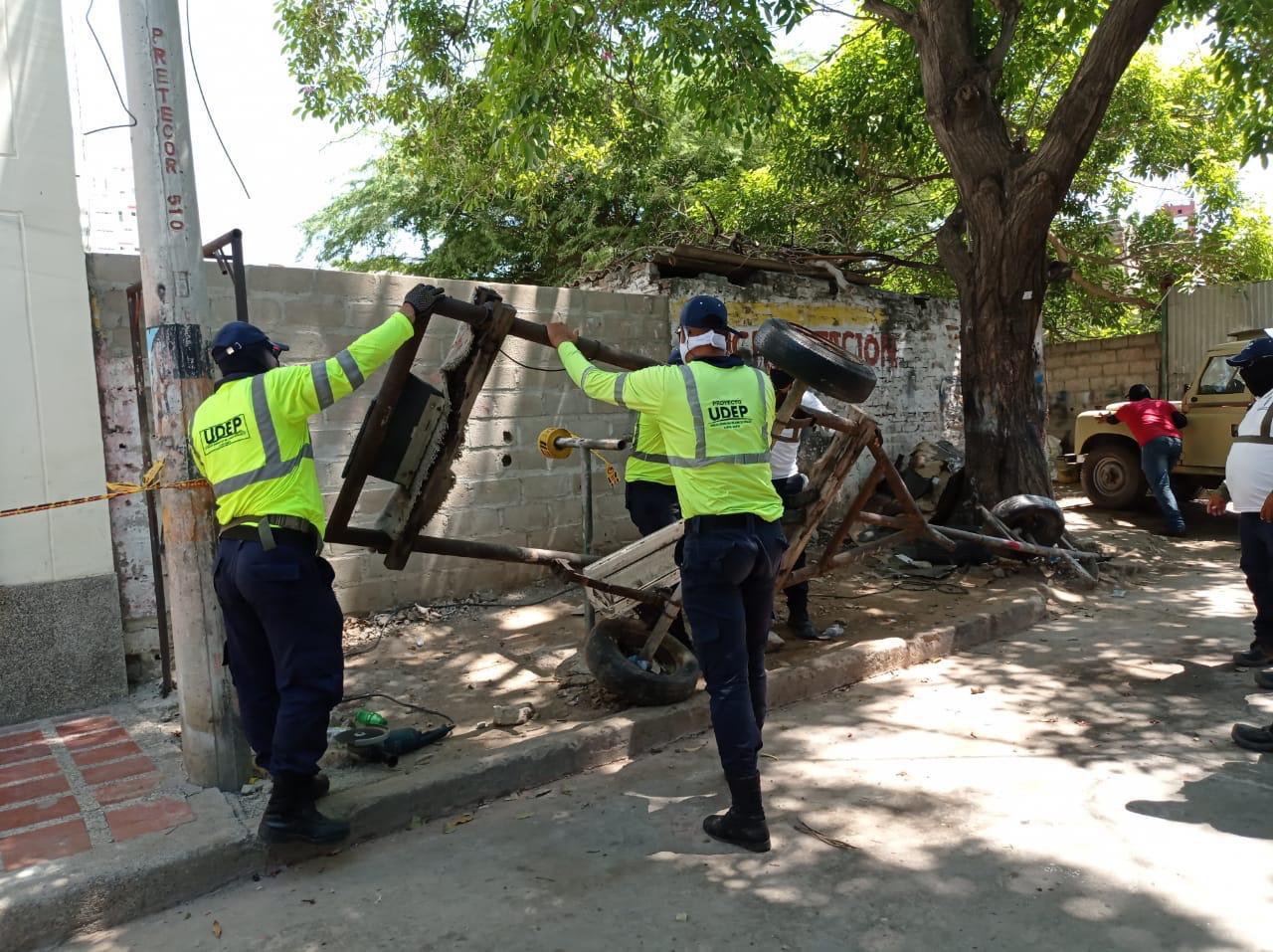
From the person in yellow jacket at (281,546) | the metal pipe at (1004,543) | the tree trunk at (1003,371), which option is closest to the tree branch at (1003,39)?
the tree trunk at (1003,371)

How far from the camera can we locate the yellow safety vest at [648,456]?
4758 mm

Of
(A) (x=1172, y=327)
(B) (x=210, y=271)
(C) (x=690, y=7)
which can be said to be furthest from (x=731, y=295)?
(A) (x=1172, y=327)

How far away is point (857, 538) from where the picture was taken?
24.9 feet

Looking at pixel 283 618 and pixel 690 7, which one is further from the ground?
pixel 690 7

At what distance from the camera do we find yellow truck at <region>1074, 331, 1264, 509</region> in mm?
10031

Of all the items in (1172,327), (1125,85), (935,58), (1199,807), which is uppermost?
(1125,85)

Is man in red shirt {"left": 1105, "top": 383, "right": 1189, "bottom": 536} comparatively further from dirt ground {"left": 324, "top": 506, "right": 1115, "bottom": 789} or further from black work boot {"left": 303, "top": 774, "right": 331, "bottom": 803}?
black work boot {"left": 303, "top": 774, "right": 331, "bottom": 803}

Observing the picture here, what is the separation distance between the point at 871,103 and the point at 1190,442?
17.4 feet

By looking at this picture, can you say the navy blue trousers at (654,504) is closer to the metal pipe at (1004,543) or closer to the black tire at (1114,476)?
the metal pipe at (1004,543)

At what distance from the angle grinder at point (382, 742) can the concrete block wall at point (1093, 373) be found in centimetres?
1348

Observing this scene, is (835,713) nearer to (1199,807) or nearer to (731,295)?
(1199,807)

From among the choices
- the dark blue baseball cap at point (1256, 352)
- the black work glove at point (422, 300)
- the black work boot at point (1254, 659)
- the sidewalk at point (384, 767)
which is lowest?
the black work boot at point (1254, 659)

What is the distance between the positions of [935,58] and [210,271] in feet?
19.2

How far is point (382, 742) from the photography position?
3.82 meters
